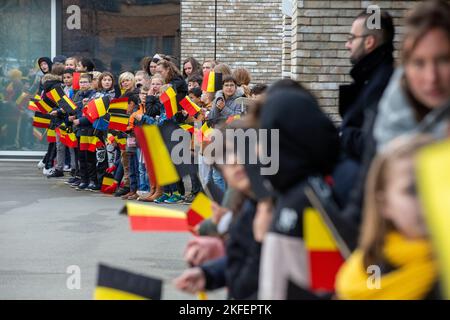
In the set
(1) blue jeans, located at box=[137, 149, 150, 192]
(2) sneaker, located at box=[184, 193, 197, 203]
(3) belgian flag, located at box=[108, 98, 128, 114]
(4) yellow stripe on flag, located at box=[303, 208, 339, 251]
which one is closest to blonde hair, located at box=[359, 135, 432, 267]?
(4) yellow stripe on flag, located at box=[303, 208, 339, 251]

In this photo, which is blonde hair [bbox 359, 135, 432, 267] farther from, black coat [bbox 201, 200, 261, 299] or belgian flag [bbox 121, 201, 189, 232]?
belgian flag [bbox 121, 201, 189, 232]

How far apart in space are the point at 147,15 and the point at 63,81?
3426 millimetres

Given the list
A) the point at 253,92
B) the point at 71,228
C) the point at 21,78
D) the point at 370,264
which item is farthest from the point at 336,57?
the point at 21,78

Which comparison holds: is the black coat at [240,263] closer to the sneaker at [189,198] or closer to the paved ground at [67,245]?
the paved ground at [67,245]

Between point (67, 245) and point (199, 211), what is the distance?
5.23 meters

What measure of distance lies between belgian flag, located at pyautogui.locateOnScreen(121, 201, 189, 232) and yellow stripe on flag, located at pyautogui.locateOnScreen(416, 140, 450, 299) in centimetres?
235

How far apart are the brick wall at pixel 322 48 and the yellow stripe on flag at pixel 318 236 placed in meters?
5.35

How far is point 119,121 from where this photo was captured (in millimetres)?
13461

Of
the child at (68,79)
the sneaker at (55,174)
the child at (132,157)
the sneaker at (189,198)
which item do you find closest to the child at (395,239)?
the sneaker at (189,198)

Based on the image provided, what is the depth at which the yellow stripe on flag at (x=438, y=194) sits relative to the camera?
1.99 m

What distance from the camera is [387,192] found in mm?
2508

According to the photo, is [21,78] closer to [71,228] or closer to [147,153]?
[71,228]

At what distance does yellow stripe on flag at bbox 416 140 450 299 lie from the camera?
1.99 metres

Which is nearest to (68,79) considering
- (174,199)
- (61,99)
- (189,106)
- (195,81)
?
(61,99)
